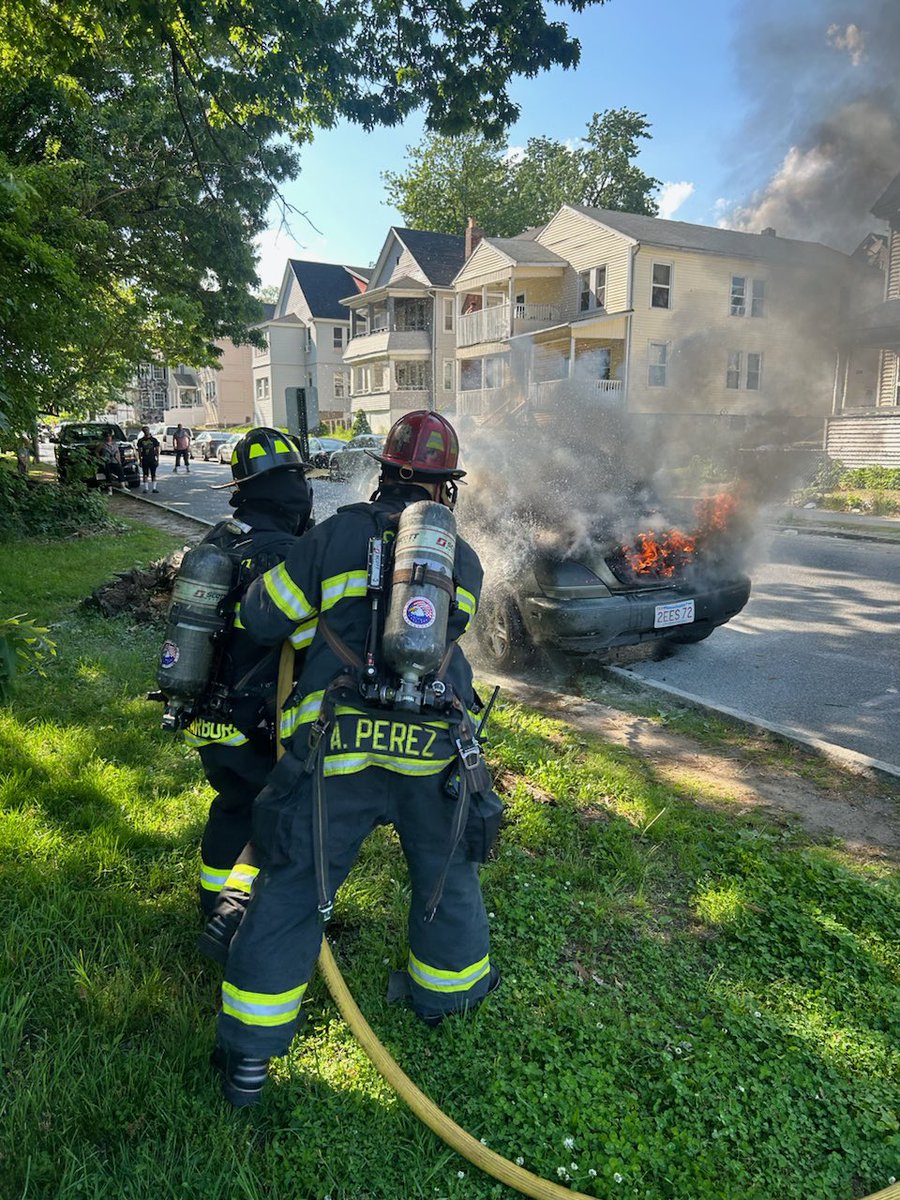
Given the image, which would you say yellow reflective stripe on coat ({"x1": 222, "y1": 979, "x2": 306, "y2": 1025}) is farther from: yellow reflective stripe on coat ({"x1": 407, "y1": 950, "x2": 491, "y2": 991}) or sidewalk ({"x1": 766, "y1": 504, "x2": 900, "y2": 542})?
sidewalk ({"x1": 766, "y1": 504, "x2": 900, "y2": 542})

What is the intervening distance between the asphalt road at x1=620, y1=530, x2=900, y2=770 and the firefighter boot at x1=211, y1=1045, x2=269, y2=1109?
3.69m

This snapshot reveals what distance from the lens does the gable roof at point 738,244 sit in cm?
719

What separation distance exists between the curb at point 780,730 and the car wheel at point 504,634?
0.74 m

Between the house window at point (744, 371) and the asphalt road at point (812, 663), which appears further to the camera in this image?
the house window at point (744, 371)

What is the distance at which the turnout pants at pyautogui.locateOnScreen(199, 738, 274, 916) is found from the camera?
289cm

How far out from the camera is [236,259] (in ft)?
50.2

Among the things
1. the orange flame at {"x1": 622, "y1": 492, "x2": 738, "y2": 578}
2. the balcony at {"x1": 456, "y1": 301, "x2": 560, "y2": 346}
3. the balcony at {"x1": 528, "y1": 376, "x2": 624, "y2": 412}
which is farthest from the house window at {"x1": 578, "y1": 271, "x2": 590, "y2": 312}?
the orange flame at {"x1": 622, "y1": 492, "x2": 738, "y2": 578}

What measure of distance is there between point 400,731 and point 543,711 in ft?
10.6

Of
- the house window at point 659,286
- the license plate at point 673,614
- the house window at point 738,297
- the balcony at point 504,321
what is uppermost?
the balcony at point 504,321

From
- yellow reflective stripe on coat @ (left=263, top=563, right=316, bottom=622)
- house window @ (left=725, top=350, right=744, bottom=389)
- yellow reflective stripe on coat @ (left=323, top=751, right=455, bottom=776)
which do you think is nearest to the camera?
yellow reflective stripe on coat @ (left=323, top=751, right=455, bottom=776)

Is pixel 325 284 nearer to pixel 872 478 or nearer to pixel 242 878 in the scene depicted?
pixel 872 478

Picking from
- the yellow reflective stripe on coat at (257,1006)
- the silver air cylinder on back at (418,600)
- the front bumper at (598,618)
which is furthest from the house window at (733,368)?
the yellow reflective stripe on coat at (257,1006)

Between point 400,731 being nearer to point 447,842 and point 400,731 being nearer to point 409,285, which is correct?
point 447,842

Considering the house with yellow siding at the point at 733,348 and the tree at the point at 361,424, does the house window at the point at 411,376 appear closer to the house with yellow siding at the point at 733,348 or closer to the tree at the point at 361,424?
the tree at the point at 361,424
